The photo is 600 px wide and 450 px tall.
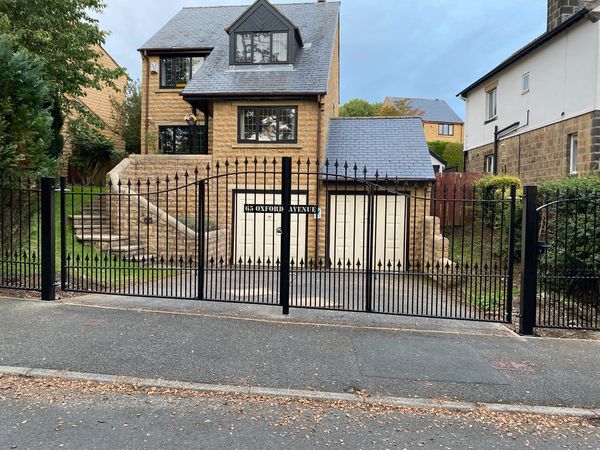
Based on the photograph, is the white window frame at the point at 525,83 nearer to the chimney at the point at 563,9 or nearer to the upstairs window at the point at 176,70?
the chimney at the point at 563,9

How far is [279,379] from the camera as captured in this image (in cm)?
505

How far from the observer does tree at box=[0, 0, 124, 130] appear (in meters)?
14.2

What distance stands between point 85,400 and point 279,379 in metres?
1.85

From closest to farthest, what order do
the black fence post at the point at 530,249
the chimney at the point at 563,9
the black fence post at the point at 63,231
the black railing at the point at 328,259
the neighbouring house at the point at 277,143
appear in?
the black fence post at the point at 530,249 < the black railing at the point at 328,259 < the black fence post at the point at 63,231 < the neighbouring house at the point at 277,143 < the chimney at the point at 563,9

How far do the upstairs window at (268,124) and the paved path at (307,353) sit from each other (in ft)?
29.4

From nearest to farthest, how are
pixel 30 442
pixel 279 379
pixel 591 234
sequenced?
1. pixel 30 442
2. pixel 279 379
3. pixel 591 234

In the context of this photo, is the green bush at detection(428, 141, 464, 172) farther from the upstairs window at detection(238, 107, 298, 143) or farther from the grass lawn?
the grass lawn

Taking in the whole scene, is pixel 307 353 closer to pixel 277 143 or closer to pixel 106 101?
pixel 277 143

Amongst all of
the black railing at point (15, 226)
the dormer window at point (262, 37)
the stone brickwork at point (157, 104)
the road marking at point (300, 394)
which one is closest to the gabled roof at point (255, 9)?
the dormer window at point (262, 37)

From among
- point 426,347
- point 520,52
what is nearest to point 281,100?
point 520,52

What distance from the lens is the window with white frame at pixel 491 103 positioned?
68.6ft

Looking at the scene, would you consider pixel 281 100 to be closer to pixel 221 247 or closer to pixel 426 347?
pixel 221 247

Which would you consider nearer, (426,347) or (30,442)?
(30,442)

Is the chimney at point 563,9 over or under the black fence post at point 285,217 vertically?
over
